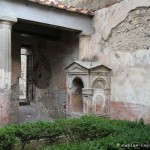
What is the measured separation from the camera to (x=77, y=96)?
26.0ft

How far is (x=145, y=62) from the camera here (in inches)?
226

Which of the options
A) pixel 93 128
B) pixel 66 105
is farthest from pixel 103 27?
pixel 93 128

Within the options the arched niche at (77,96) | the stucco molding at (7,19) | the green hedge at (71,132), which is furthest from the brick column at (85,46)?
the green hedge at (71,132)

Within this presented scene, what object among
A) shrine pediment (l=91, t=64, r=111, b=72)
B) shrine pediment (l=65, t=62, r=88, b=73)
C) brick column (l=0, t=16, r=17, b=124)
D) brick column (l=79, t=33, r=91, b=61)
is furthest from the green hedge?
brick column (l=79, t=33, r=91, b=61)

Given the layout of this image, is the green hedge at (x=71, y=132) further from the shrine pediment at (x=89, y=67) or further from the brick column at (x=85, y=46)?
the brick column at (x=85, y=46)

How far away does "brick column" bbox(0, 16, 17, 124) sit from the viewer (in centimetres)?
590

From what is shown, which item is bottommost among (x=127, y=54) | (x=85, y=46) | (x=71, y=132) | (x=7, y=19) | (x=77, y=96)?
(x=71, y=132)

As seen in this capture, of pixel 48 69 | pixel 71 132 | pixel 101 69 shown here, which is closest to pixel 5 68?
pixel 71 132

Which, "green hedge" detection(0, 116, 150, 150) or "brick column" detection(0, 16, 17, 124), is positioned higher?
"brick column" detection(0, 16, 17, 124)

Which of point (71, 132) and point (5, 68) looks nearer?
point (71, 132)

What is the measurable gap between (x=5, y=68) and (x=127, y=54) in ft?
9.80

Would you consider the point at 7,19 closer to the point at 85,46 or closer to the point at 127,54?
the point at 85,46

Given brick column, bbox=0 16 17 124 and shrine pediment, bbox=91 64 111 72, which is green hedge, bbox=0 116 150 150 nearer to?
brick column, bbox=0 16 17 124

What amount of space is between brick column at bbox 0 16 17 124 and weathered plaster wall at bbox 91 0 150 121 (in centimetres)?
261
